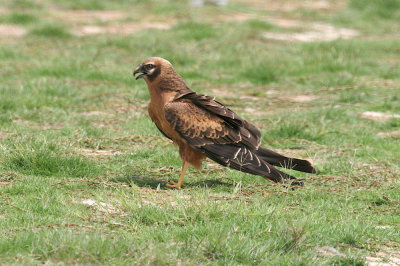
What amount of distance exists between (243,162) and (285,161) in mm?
531

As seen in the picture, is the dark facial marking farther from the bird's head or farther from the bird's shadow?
the bird's shadow

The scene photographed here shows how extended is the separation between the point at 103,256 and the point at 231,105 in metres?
5.63

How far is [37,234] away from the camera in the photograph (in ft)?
14.1

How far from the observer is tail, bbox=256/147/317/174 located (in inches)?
245

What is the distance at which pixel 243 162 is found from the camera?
239 inches

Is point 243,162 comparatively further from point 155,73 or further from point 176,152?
point 176,152

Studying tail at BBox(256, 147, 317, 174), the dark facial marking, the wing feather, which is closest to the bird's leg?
the wing feather

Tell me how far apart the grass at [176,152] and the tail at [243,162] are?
0.15 m

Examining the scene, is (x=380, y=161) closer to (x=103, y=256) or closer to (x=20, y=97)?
(x=103, y=256)

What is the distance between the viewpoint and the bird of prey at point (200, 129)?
599cm

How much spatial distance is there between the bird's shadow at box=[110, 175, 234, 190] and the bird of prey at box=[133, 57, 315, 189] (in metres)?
0.13

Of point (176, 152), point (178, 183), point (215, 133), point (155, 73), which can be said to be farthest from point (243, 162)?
point (176, 152)

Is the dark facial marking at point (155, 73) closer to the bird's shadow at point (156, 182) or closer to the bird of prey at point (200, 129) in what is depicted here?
the bird of prey at point (200, 129)

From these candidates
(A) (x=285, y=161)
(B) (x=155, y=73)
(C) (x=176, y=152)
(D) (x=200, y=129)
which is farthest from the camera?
(C) (x=176, y=152)
